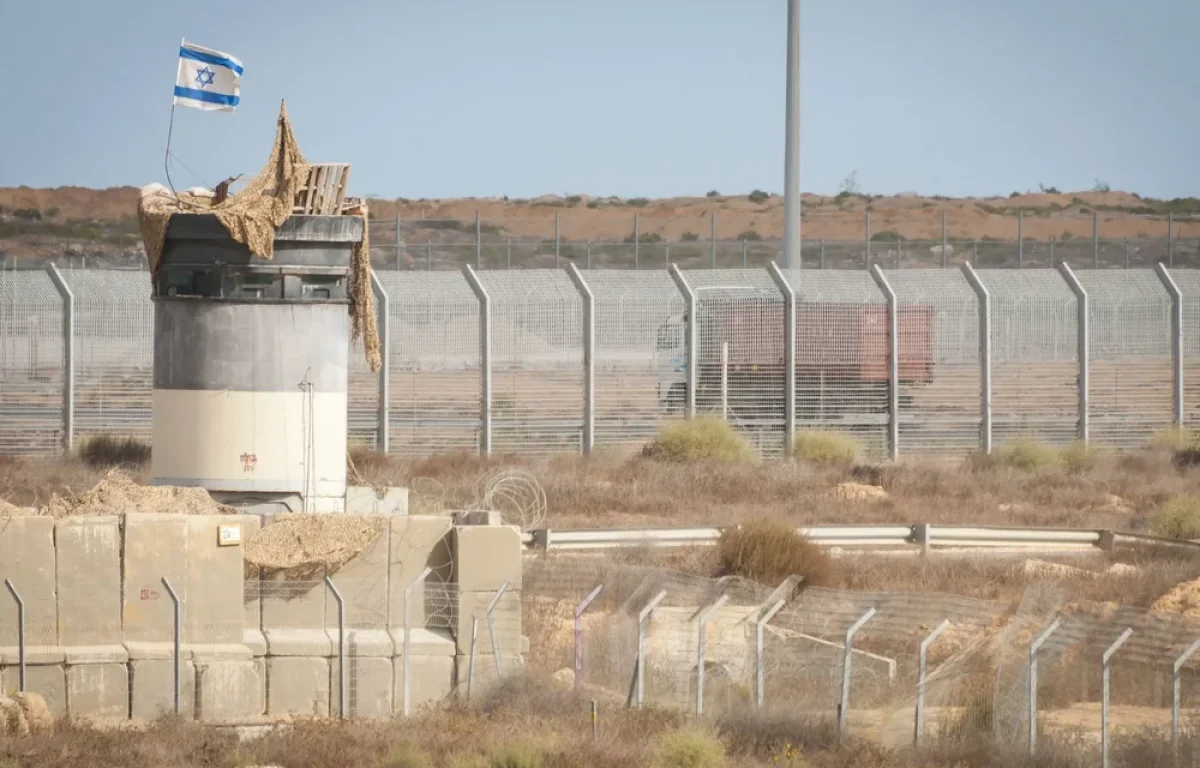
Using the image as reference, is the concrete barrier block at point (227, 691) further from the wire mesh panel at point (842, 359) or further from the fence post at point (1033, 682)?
the wire mesh panel at point (842, 359)

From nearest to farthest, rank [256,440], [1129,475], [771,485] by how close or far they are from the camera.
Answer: [256,440], [771,485], [1129,475]

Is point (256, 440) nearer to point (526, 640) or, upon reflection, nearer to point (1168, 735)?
point (526, 640)

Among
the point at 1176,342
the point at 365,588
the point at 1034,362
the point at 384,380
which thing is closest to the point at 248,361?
the point at 365,588

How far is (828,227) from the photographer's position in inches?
3342

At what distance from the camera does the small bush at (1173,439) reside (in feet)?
104

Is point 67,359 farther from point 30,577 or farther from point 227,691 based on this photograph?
point 227,691

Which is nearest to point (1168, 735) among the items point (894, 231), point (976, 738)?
point (976, 738)

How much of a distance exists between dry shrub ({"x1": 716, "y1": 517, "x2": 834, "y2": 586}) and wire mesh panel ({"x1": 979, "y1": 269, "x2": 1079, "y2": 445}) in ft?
43.2

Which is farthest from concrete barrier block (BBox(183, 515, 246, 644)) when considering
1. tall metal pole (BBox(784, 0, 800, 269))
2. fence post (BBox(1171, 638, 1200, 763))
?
tall metal pole (BBox(784, 0, 800, 269))

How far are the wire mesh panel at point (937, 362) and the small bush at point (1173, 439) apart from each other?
3166 mm

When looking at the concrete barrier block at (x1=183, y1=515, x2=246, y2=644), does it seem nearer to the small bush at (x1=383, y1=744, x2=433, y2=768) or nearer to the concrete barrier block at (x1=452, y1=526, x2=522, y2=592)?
the concrete barrier block at (x1=452, y1=526, x2=522, y2=592)

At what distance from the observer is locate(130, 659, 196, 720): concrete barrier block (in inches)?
532

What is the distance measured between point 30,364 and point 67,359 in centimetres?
94

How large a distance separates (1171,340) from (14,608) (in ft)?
78.3
